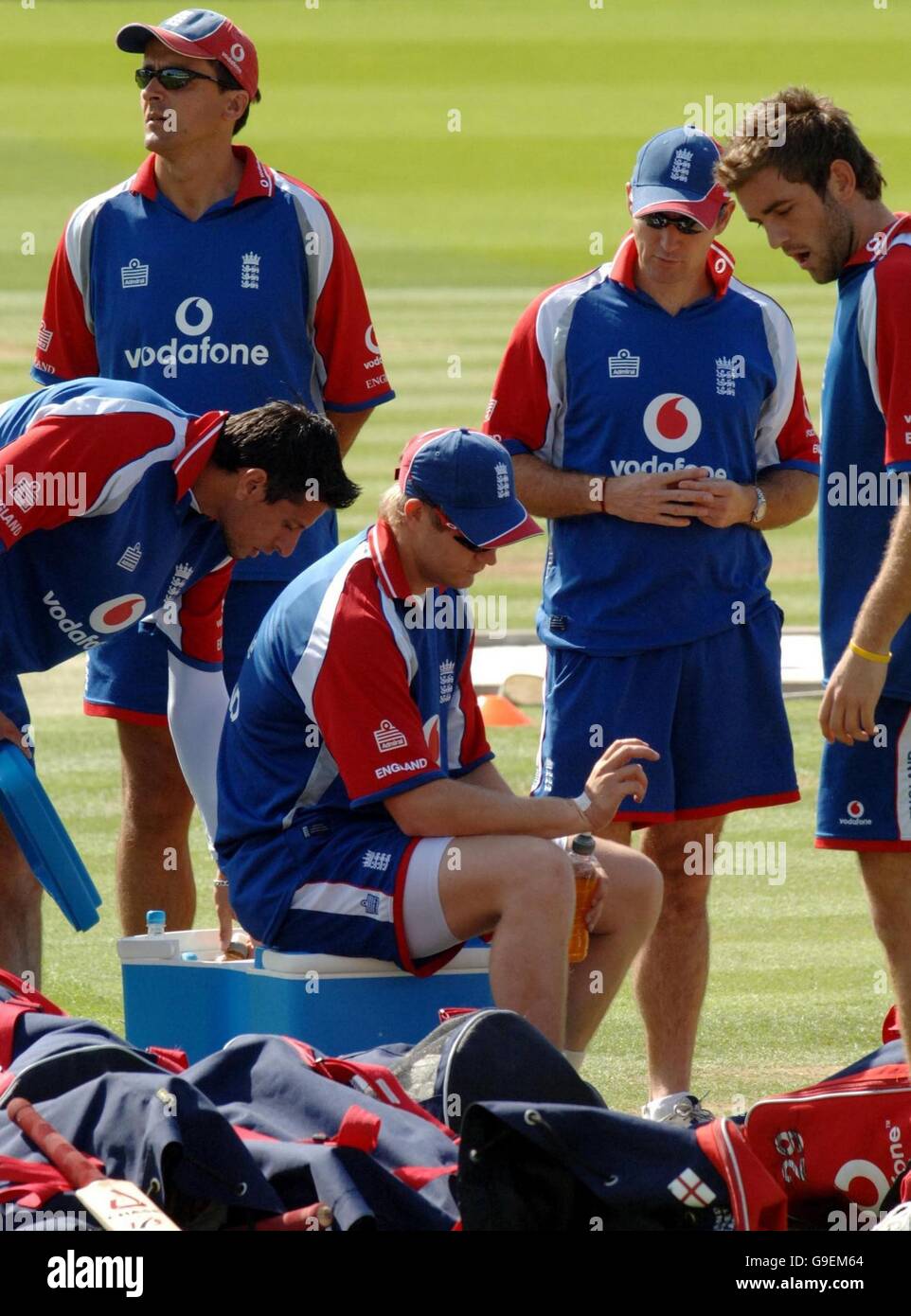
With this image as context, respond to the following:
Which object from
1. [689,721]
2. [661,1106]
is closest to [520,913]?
[661,1106]

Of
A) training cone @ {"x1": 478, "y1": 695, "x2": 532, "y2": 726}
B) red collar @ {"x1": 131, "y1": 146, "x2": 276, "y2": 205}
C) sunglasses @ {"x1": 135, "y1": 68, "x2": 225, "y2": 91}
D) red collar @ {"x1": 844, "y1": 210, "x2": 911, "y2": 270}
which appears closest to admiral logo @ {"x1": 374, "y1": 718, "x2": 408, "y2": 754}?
red collar @ {"x1": 844, "y1": 210, "x2": 911, "y2": 270}

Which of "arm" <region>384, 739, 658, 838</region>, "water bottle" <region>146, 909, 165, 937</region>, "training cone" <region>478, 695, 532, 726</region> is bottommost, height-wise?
"water bottle" <region>146, 909, 165, 937</region>

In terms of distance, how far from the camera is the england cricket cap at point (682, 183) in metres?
4.20

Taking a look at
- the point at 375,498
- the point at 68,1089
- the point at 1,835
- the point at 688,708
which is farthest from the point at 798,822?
the point at 375,498

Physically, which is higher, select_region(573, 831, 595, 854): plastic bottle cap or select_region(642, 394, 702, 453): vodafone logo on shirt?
select_region(642, 394, 702, 453): vodafone logo on shirt

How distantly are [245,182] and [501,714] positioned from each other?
3816 mm

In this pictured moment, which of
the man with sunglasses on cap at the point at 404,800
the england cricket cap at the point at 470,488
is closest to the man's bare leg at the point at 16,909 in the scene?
the man with sunglasses on cap at the point at 404,800

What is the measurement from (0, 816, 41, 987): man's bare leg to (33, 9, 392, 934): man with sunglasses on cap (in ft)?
1.36

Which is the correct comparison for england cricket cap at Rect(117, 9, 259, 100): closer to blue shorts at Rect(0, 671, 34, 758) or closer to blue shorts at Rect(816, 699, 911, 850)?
blue shorts at Rect(0, 671, 34, 758)

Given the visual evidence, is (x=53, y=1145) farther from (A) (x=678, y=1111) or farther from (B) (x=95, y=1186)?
(A) (x=678, y=1111)

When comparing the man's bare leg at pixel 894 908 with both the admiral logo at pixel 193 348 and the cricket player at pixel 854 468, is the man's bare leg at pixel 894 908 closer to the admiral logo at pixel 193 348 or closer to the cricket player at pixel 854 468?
the cricket player at pixel 854 468

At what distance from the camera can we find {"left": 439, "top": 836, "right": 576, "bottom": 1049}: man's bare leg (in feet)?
11.5

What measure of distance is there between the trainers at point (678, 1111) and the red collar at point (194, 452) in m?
1.46
